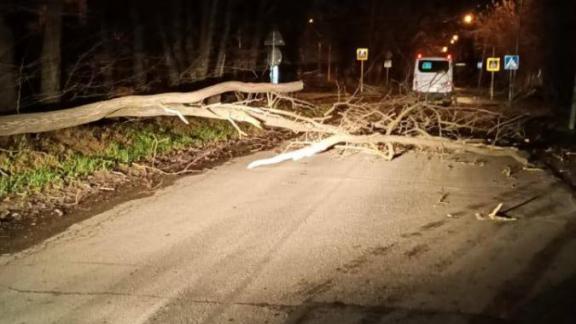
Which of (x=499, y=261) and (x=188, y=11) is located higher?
(x=188, y=11)

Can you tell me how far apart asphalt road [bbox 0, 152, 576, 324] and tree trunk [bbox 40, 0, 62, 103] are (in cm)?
503

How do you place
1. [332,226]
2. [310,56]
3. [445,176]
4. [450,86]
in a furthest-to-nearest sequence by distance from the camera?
[310,56] → [450,86] → [445,176] → [332,226]

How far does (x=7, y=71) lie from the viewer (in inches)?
493

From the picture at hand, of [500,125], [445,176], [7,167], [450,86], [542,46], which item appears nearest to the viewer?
[7,167]

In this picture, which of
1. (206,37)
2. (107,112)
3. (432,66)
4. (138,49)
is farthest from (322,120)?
(432,66)

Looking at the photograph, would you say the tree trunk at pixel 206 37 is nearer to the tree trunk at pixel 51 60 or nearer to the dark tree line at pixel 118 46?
the dark tree line at pixel 118 46

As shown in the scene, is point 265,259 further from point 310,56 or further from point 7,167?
point 310,56

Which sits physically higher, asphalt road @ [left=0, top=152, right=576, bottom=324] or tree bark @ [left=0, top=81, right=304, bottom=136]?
tree bark @ [left=0, top=81, right=304, bottom=136]

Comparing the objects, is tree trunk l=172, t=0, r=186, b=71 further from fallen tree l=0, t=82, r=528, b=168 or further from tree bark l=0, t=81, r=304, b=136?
tree bark l=0, t=81, r=304, b=136

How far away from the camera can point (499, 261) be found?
6.47 m

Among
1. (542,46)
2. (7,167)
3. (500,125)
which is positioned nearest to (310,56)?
(542,46)

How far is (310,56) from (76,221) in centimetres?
4372

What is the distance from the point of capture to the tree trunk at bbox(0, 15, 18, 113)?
40.0 feet

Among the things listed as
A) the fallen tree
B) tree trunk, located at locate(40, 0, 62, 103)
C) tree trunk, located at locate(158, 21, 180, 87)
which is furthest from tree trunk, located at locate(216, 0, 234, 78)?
tree trunk, located at locate(40, 0, 62, 103)
